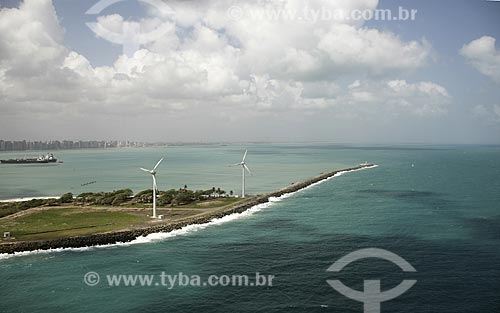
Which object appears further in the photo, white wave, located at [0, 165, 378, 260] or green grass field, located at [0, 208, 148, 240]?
green grass field, located at [0, 208, 148, 240]

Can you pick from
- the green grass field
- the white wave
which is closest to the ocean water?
the white wave

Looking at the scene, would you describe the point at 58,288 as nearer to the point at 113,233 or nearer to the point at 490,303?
the point at 113,233

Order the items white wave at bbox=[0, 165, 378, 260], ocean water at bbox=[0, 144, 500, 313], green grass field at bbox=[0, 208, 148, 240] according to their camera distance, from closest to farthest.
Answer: ocean water at bbox=[0, 144, 500, 313] < white wave at bbox=[0, 165, 378, 260] < green grass field at bbox=[0, 208, 148, 240]

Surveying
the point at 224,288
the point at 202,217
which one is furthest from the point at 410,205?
the point at 224,288

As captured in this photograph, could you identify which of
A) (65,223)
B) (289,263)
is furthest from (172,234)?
(289,263)

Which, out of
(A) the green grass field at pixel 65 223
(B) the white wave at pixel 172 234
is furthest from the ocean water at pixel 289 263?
(A) the green grass field at pixel 65 223

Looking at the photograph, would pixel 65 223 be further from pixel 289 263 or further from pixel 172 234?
pixel 289 263

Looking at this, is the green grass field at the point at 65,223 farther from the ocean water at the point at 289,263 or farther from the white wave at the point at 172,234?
the ocean water at the point at 289,263

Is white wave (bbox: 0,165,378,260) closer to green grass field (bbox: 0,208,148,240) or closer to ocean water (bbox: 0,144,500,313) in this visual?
ocean water (bbox: 0,144,500,313)
